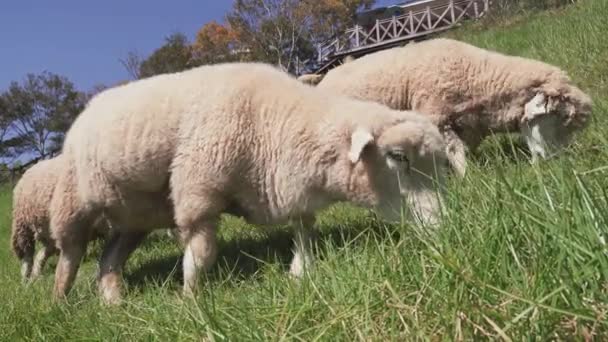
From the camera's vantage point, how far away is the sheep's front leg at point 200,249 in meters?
4.24

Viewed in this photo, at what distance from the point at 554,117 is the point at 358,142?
10.9ft

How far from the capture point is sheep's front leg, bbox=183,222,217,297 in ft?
13.9

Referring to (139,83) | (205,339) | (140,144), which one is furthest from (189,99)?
(205,339)

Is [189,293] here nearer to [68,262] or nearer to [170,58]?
[68,262]

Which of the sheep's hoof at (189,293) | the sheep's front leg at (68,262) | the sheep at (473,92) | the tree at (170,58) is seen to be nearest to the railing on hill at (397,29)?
the tree at (170,58)

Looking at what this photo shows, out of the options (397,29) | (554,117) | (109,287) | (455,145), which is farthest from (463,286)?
(397,29)

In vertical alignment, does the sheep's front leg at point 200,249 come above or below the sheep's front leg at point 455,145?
above

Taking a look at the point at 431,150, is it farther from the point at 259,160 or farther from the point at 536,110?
the point at 536,110

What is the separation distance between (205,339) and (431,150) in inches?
92.9

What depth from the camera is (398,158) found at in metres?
4.00

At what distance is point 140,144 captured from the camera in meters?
4.59

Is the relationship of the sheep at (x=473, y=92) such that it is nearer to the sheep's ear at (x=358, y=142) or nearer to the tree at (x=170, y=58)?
the sheep's ear at (x=358, y=142)

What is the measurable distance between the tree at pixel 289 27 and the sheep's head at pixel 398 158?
114ft

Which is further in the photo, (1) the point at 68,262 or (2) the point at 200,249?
(1) the point at 68,262
